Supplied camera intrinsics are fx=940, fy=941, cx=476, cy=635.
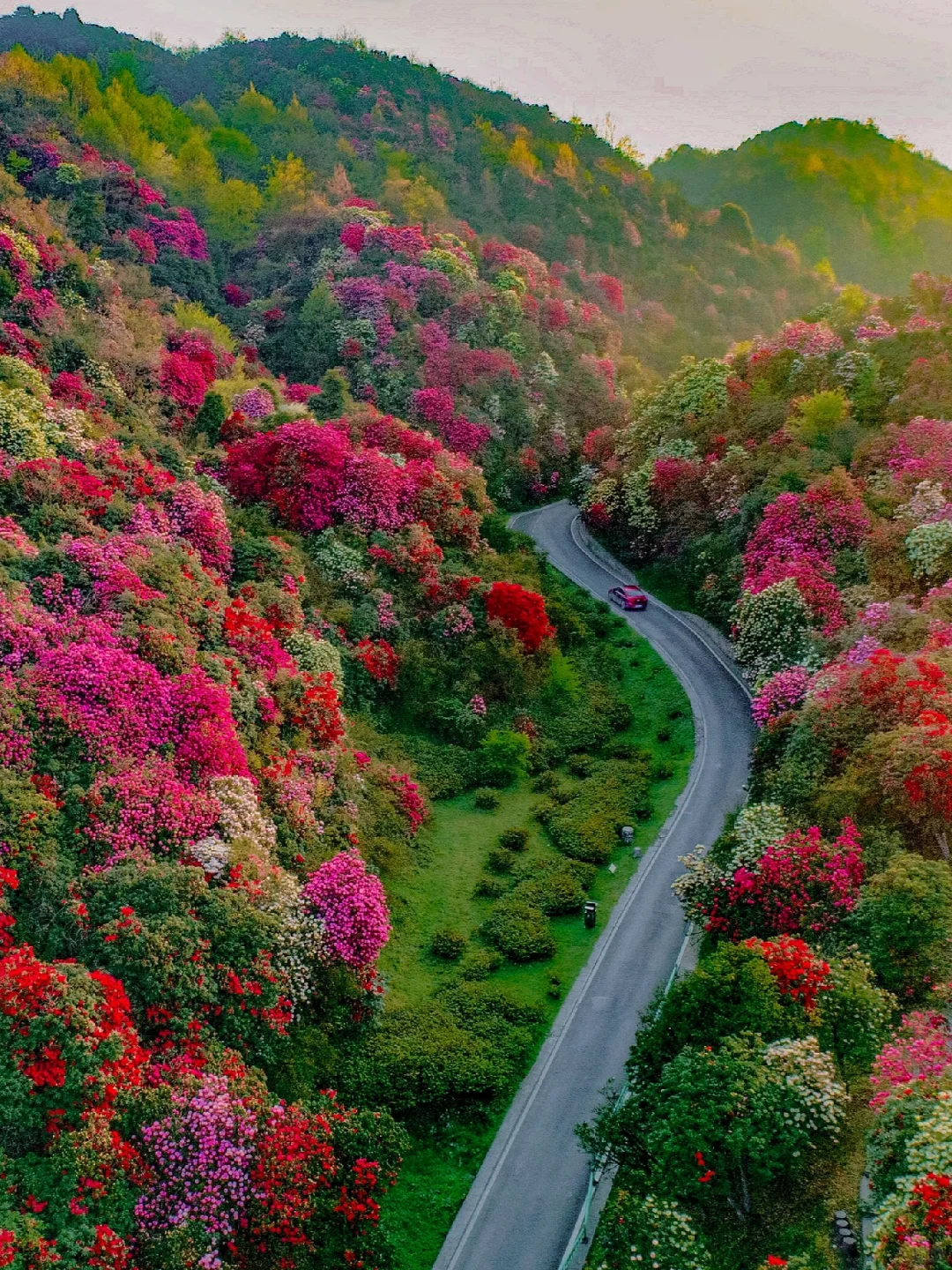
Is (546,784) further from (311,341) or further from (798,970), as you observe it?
(311,341)

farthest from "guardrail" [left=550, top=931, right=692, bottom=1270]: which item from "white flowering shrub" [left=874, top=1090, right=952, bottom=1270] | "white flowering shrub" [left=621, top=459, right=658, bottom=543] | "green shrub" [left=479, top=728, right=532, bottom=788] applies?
"white flowering shrub" [left=621, top=459, right=658, bottom=543]

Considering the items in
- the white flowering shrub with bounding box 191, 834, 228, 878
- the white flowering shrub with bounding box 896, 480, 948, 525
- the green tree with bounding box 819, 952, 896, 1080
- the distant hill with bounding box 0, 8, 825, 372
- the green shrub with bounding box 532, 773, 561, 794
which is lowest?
the white flowering shrub with bounding box 191, 834, 228, 878

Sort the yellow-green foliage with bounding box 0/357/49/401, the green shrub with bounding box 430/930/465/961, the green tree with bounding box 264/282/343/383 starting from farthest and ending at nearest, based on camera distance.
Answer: the green tree with bounding box 264/282/343/383
the yellow-green foliage with bounding box 0/357/49/401
the green shrub with bounding box 430/930/465/961

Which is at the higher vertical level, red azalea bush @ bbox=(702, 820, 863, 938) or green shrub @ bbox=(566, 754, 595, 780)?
red azalea bush @ bbox=(702, 820, 863, 938)

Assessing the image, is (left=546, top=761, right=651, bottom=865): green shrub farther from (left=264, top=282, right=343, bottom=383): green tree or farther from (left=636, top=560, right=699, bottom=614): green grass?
(left=264, top=282, right=343, bottom=383): green tree

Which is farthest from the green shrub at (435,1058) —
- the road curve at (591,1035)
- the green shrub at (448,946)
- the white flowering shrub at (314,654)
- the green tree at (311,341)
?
the green tree at (311,341)

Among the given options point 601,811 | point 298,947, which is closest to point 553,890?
point 601,811
